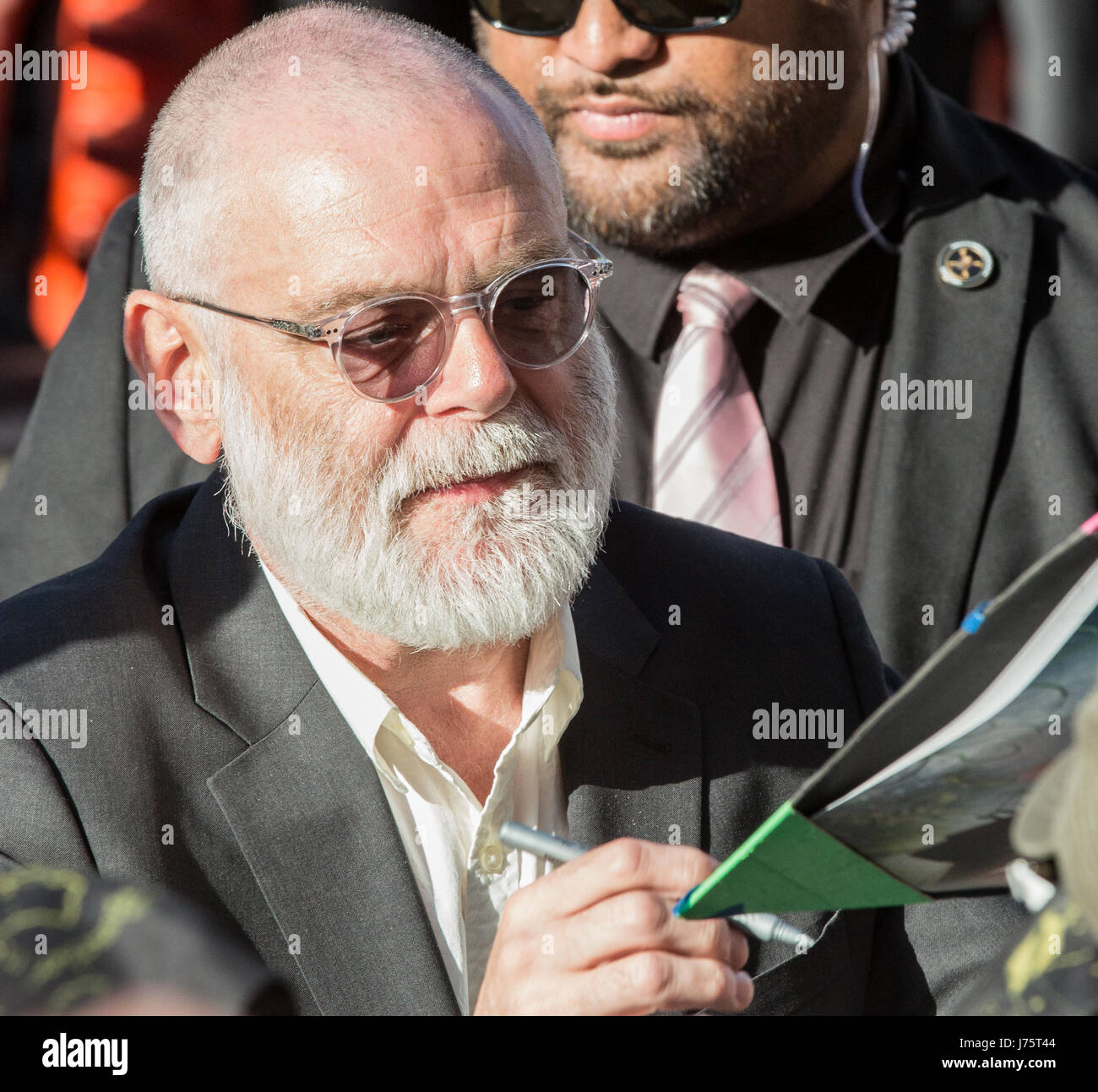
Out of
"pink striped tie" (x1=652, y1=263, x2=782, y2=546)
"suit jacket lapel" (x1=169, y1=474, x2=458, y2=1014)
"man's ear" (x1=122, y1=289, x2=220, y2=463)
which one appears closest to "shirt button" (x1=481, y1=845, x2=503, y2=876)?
"suit jacket lapel" (x1=169, y1=474, x2=458, y2=1014)

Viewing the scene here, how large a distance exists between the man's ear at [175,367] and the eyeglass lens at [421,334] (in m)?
0.25

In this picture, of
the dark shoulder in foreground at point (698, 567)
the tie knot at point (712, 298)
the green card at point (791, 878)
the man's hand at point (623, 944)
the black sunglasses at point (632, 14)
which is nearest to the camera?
the green card at point (791, 878)

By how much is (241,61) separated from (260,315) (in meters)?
0.31

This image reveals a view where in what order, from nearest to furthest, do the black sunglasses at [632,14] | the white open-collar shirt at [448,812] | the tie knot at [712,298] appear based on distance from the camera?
the white open-collar shirt at [448,812] → the black sunglasses at [632,14] → the tie knot at [712,298]

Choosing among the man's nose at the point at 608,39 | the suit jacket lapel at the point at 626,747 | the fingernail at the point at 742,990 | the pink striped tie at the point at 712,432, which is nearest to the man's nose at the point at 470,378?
the suit jacket lapel at the point at 626,747

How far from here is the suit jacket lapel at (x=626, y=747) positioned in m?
1.69

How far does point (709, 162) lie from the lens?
2.61m

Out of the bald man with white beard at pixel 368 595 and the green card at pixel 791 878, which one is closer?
the green card at pixel 791 878

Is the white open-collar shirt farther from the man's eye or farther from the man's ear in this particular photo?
the man's eye

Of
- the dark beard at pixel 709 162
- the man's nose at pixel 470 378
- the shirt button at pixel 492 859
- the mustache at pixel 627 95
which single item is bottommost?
the shirt button at pixel 492 859

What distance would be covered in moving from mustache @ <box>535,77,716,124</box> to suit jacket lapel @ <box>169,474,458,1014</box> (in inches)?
52.3

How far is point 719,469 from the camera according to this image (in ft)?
8.53

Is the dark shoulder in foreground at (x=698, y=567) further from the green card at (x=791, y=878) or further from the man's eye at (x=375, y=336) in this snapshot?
the green card at (x=791, y=878)

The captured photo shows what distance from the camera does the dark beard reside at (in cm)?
261
